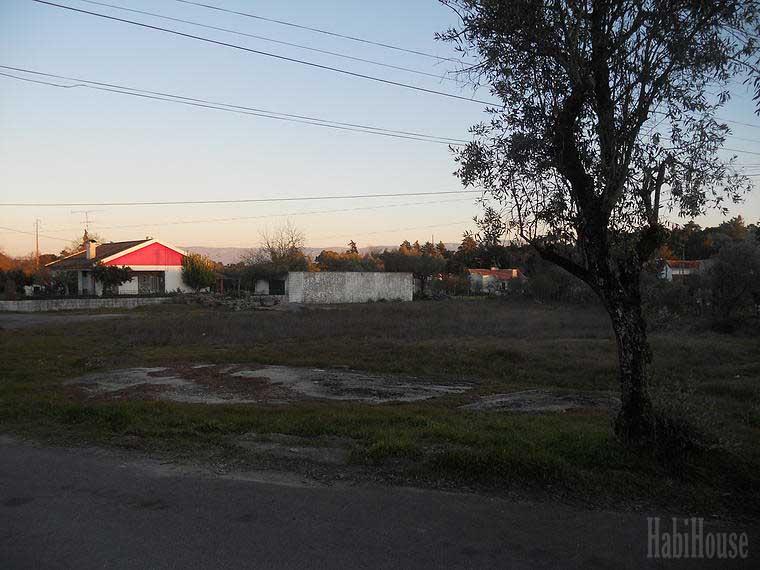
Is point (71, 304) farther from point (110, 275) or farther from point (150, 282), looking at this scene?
point (150, 282)

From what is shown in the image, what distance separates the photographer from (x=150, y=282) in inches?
2400

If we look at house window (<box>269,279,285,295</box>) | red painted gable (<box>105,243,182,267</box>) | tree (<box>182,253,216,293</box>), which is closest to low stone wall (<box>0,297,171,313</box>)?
red painted gable (<box>105,243,182,267</box>)

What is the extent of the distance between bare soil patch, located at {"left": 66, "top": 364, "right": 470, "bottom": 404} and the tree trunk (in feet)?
17.9

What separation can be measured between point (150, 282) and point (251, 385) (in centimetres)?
5123

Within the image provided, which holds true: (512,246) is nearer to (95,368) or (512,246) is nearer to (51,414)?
(51,414)

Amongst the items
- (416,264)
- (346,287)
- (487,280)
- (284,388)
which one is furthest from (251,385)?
(487,280)

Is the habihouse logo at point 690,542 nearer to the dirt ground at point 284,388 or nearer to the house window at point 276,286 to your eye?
the dirt ground at point 284,388

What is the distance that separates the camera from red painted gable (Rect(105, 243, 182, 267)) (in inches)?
2288

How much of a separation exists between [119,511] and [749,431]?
351 inches

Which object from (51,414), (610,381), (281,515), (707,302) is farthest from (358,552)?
(707,302)

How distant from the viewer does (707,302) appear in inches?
1268

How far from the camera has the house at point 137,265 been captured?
57.7 m

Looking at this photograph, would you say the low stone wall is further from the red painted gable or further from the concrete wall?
the red painted gable

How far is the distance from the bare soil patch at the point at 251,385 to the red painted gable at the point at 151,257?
150ft
